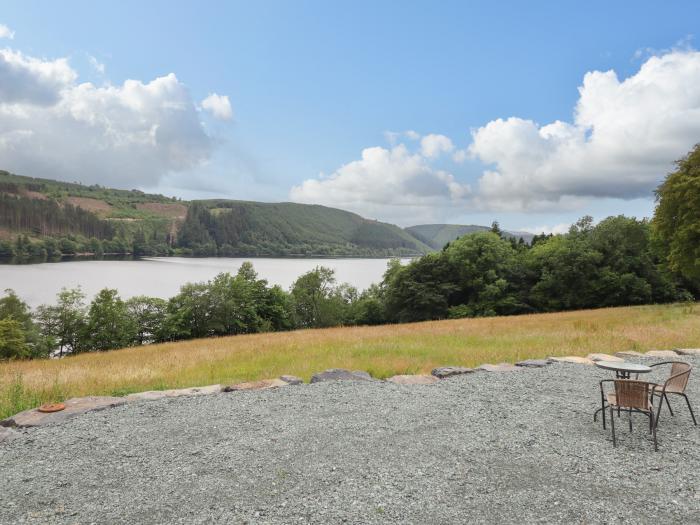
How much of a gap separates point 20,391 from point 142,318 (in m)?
43.6

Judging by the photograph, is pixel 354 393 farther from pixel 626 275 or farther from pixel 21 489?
pixel 626 275

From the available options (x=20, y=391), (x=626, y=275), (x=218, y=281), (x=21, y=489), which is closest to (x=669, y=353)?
(x=21, y=489)

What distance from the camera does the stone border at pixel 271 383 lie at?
258 inches

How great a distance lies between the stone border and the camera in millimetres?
6562

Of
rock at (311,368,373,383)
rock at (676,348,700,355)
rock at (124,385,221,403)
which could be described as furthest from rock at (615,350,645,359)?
rock at (124,385,221,403)

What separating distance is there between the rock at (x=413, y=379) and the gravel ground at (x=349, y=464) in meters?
1.27

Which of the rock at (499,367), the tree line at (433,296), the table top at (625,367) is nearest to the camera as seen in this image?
the table top at (625,367)

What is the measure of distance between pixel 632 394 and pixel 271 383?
6406mm

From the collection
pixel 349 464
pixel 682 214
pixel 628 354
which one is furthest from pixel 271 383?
pixel 682 214

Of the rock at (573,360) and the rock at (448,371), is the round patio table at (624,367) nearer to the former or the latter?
the rock at (448,371)

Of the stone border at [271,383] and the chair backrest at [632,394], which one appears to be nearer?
the chair backrest at [632,394]

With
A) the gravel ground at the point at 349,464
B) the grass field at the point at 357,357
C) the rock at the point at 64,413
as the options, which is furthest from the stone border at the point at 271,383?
the grass field at the point at 357,357

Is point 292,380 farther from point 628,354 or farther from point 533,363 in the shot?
point 628,354

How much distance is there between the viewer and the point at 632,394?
20.1 ft
